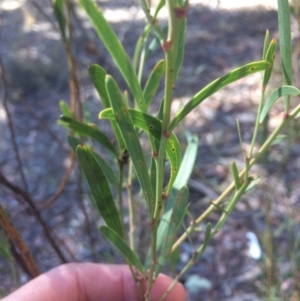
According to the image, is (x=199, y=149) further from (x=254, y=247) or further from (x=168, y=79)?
(x=168, y=79)

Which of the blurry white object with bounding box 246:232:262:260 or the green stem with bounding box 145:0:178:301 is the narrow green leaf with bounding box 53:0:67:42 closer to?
the green stem with bounding box 145:0:178:301

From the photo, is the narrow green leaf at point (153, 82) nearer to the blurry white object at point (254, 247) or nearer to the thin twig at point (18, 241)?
the thin twig at point (18, 241)

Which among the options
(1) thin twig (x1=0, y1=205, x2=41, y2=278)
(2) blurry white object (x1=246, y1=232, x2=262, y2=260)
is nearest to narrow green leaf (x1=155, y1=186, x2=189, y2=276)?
(1) thin twig (x1=0, y1=205, x2=41, y2=278)

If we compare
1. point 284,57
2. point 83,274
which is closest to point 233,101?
point 83,274

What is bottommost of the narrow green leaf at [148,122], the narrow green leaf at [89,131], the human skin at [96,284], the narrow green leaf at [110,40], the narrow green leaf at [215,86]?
the human skin at [96,284]

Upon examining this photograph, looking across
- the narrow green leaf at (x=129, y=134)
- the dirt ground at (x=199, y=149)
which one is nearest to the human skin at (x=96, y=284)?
the dirt ground at (x=199, y=149)

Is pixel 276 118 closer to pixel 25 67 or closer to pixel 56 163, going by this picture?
pixel 56 163
